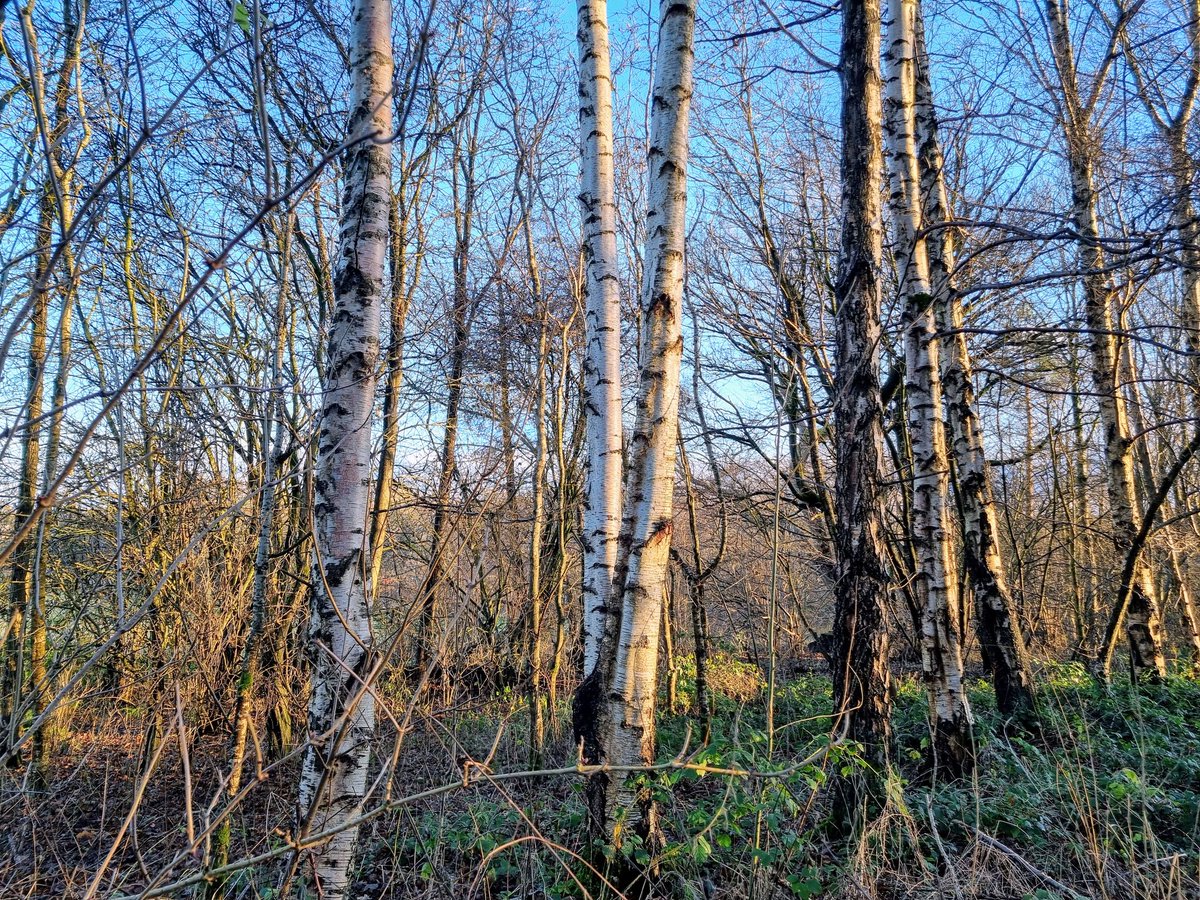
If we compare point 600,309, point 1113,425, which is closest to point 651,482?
point 600,309

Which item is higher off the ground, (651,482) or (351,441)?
(351,441)

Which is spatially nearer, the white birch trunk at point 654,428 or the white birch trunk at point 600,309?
the white birch trunk at point 654,428

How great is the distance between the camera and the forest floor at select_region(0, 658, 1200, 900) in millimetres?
2482

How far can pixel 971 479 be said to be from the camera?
6098 mm

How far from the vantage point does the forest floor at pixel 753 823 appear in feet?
8.14

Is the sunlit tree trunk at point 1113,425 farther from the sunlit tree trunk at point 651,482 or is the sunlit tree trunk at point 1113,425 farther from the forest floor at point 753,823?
the sunlit tree trunk at point 651,482

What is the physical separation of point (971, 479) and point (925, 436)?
2.05 m

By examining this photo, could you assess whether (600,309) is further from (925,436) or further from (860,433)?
(925,436)

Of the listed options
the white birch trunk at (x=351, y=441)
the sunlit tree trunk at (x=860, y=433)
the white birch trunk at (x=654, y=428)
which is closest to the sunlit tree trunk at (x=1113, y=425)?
the sunlit tree trunk at (x=860, y=433)

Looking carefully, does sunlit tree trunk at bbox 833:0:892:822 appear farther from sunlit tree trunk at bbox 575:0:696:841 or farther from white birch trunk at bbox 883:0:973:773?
sunlit tree trunk at bbox 575:0:696:841

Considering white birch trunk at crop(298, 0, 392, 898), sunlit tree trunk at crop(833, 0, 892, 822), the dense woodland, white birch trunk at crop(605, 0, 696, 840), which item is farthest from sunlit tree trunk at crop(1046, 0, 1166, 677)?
white birch trunk at crop(298, 0, 392, 898)

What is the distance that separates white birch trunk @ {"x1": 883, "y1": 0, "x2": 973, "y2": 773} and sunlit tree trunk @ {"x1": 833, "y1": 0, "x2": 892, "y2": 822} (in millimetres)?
457

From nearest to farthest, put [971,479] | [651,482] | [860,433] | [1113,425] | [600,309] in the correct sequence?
[651,482], [860,433], [600,309], [971,479], [1113,425]

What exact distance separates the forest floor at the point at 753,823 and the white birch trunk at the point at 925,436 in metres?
0.36
